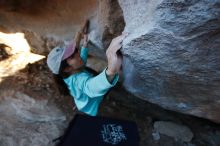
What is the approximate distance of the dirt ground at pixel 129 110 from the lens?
253 centimetres

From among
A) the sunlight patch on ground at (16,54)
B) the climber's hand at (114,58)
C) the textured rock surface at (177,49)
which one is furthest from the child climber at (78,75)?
the sunlight patch on ground at (16,54)

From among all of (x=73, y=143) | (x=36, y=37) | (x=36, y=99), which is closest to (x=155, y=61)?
(x=73, y=143)

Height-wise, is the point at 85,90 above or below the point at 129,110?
above

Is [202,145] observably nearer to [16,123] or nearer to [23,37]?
[16,123]

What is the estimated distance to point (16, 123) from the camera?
239 centimetres

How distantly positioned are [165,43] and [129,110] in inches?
48.4

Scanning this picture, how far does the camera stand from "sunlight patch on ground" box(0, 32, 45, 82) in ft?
9.76

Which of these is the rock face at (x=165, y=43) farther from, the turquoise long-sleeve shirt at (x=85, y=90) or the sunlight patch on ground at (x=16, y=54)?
the sunlight patch on ground at (x=16, y=54)

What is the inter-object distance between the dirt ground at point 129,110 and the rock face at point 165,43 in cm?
41

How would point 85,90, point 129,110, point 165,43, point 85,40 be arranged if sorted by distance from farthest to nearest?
point 129,110
point 85,40
point 85,90
point 165,43

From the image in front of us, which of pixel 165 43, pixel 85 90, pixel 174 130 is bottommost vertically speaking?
pixel 174 130

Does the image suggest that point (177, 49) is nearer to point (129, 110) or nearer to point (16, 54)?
point (129, 110)

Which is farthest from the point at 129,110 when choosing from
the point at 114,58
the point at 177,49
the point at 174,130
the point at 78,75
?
the point at 177,49

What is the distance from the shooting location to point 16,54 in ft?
10.3
